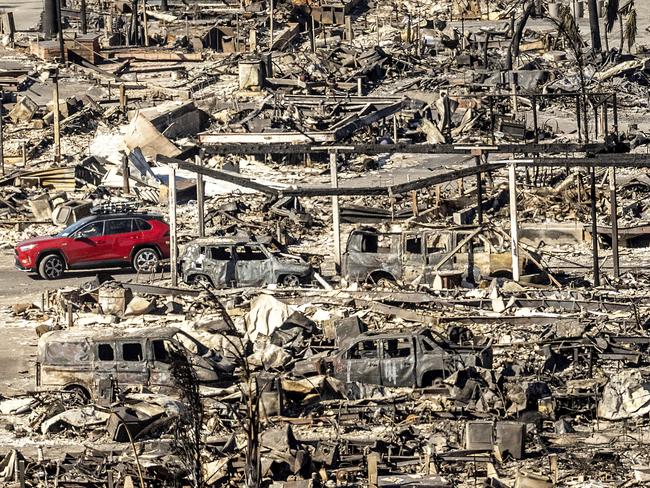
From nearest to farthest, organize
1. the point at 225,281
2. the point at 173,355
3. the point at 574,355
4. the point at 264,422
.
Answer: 1. the point at 173,355
2. the point at 264,422
3. the point at 574,355
4. the point at 225,281

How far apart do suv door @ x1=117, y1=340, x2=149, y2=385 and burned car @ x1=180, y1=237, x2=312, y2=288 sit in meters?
6.22

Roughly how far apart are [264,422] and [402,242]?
857 centimetres

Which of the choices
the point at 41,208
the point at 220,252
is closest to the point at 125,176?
the point at 41,208

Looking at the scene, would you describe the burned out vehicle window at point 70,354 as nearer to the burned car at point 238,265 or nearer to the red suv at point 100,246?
the burned car at point 238,265

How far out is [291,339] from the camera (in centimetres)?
2747

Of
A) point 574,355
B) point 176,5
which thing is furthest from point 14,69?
point 574,355

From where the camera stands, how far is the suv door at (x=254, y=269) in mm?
31578

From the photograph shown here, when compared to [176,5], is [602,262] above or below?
below

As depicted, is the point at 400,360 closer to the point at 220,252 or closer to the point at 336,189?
the point at 220,252

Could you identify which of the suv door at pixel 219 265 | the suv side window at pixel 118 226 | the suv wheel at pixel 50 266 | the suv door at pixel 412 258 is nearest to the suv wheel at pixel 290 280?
the suv door at pixel 219 265

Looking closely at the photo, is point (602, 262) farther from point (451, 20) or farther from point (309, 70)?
point (451, 20)

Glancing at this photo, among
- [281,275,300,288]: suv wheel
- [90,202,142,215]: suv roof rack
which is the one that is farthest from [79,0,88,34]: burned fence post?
[281,275,300,288]: suv wheel

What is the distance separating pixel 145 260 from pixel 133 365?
28.2 ft

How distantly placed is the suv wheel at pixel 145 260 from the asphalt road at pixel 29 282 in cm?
22
